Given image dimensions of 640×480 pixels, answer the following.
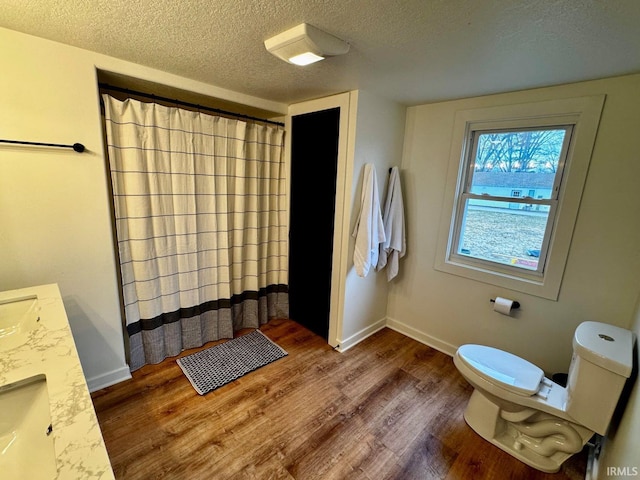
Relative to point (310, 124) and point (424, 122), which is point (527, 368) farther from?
point (310, 124)

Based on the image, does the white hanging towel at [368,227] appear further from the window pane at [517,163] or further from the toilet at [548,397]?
the toilet at [548,397]

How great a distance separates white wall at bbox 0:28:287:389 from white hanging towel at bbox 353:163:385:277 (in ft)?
5.13

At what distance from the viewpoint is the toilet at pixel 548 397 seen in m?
1.33

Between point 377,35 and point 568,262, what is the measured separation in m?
→ 1.88

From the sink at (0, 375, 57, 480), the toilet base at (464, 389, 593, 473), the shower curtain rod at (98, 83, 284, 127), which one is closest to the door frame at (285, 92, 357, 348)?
the shower curtain rod at (98, 83, 284, 127)

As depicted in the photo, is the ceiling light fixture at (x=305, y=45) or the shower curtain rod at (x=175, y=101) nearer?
the ceiling light fixture at (x=305, y=45)

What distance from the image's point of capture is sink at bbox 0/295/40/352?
1.27 meters

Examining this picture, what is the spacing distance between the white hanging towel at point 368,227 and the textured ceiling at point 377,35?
73 cm

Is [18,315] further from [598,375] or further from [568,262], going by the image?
[568,262]

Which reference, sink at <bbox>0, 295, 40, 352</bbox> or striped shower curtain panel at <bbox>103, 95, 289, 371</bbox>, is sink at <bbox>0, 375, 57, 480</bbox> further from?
striped shower curtain panel at <bbox>103, 95, 289, 371</bbox>

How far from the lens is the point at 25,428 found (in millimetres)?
855

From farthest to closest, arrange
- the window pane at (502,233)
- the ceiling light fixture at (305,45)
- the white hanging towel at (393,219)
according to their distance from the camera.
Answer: the white hanging towel at (393,219) → the window pane at (502,233) → the ceiling light fixture at (305,45)

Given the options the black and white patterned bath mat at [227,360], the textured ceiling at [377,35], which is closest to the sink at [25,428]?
the black and white patterned bath mat at [227,360]

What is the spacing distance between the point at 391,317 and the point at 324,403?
4.22 feet
